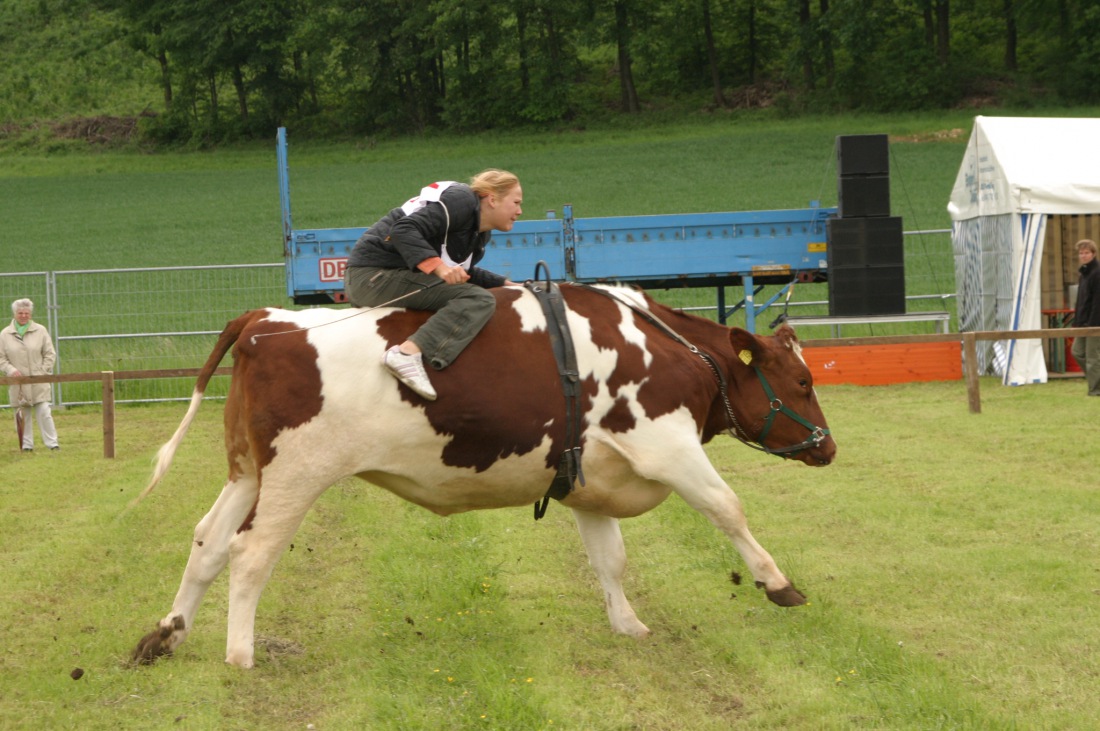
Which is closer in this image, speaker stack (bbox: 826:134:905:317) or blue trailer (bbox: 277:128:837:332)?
speaker stack (bbox: 826:134:905:317)

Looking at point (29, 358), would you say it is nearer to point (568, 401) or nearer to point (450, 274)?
point (450, 274)

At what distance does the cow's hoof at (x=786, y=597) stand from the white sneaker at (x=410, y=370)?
69.8 inches

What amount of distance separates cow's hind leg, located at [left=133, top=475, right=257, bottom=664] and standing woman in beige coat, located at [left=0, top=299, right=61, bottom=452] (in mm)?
9341

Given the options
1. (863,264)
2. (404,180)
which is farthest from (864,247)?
(404,180)

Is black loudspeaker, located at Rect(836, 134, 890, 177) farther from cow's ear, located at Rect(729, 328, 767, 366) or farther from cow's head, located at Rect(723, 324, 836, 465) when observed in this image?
cow's ear, located at Rect(729, 328, 767, 366)

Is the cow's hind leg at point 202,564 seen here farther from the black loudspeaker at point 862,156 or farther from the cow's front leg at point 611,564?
the black loudspeaker at point 862,156

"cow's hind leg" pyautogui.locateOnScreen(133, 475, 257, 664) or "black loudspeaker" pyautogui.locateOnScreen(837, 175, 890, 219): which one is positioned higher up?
"black loudspeaker" pyautogui.locateOnScreen(837, 175, 890, 219)

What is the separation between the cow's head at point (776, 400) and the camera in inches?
255

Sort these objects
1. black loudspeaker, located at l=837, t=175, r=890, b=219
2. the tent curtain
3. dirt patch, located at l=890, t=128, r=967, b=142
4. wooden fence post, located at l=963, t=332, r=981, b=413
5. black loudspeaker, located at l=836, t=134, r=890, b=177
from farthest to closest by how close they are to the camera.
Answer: dirt patch, located at l=890, t=128, r=967, b=142 < black loudspeaker, located at l=836, t=134, r=890, b=177 < black loudspeaker, located at l=837, t=175, r=890, b=219 < the tent curtain < wooden fence post, located at l=963, t=332, r=981, b=413

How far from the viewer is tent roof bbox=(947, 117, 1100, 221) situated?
17.0 meters

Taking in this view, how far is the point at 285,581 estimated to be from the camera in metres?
7.21

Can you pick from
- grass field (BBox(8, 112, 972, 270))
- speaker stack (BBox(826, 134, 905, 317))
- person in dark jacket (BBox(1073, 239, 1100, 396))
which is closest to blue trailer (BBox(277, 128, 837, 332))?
speaker stack (BBox(826, 134, 905, 317))

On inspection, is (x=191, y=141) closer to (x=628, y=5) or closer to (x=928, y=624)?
(x=628, y=5)

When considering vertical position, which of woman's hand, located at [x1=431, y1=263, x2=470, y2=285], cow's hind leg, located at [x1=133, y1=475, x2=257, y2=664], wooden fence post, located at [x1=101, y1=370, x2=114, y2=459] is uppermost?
woman's hand, located at [x1=431, y1=263, x2=470, y2=285]
